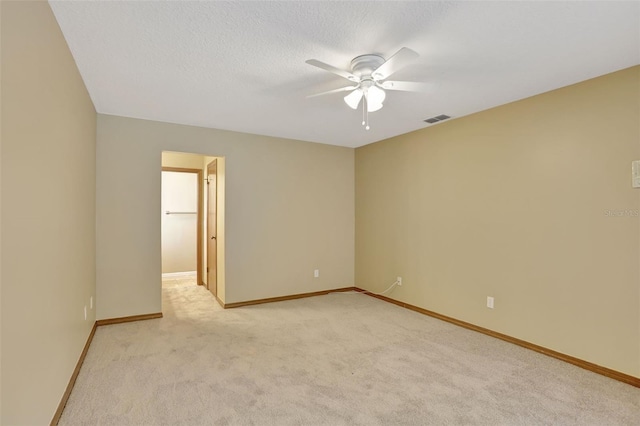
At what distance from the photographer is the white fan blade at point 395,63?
6.48 ft

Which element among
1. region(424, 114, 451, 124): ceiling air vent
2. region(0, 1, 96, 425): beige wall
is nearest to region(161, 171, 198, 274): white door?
region(0, 1, 96, 425): beige wall

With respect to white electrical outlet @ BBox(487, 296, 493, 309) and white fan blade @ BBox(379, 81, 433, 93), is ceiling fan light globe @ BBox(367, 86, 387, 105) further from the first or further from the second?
white electrical outlet @ BBox(487, 296, 493, 309)

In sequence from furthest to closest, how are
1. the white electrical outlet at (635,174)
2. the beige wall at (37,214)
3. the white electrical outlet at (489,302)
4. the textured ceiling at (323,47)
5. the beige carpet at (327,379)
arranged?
the white electrical outlet at (489,302)
the white electrical outlet at (635,174)
the beige carpet at (327,379)
the textured ceiling at (323,47)
the beige wall at (37,214)

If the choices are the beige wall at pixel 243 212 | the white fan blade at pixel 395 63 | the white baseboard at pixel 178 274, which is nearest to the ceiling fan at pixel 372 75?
the white fan blade at pixel 395 63

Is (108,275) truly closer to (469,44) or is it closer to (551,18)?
(469,44)

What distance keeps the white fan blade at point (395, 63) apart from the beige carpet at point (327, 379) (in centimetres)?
226

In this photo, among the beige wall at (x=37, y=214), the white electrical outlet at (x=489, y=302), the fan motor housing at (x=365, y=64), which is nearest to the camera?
the beige wall at (x=37, y=214)

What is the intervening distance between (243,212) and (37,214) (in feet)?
9.63

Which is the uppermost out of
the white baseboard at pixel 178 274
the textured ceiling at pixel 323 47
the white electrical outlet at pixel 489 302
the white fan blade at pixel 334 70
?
the textured ceiling at pixel 323 47

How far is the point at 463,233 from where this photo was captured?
382 centimetres

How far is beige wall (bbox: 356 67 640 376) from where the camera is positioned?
102 inches

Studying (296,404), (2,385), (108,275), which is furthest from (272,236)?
(2,385)

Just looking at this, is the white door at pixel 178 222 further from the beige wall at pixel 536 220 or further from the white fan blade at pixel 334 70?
the white fan blade at pixel 334 70

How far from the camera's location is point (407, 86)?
9.29ft
